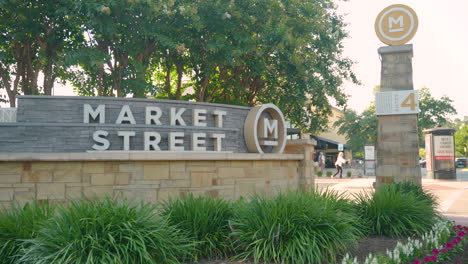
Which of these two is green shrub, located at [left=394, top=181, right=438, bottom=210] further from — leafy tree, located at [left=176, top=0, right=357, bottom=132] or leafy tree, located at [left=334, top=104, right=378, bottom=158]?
leafy tree, located at [left=334, top=104, right=378, bottom=158]

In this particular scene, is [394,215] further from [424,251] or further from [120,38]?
[120,38]

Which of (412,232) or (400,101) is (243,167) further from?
(400,101)

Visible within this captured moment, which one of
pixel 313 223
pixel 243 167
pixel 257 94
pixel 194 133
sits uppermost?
pixel 257 94

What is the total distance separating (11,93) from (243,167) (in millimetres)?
10826

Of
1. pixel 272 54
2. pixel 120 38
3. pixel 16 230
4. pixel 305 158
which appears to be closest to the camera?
pixel 16 230

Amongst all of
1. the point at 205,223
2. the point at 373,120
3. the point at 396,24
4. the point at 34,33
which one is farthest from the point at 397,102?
the point at 373,120

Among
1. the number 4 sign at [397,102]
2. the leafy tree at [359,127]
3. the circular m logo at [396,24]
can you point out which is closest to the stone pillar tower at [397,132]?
the number 4 sign at [397,102]

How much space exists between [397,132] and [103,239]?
9.82 meters

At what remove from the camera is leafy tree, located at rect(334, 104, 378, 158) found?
4872 centimetres

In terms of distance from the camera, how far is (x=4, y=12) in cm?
1459

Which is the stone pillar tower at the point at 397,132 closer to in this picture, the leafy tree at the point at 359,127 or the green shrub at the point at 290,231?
the green shrub at the point at 290,231

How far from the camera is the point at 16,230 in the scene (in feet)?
18.6

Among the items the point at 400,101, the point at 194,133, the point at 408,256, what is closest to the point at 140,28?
the point at 194,133

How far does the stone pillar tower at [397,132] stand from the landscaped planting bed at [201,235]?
5301mm
